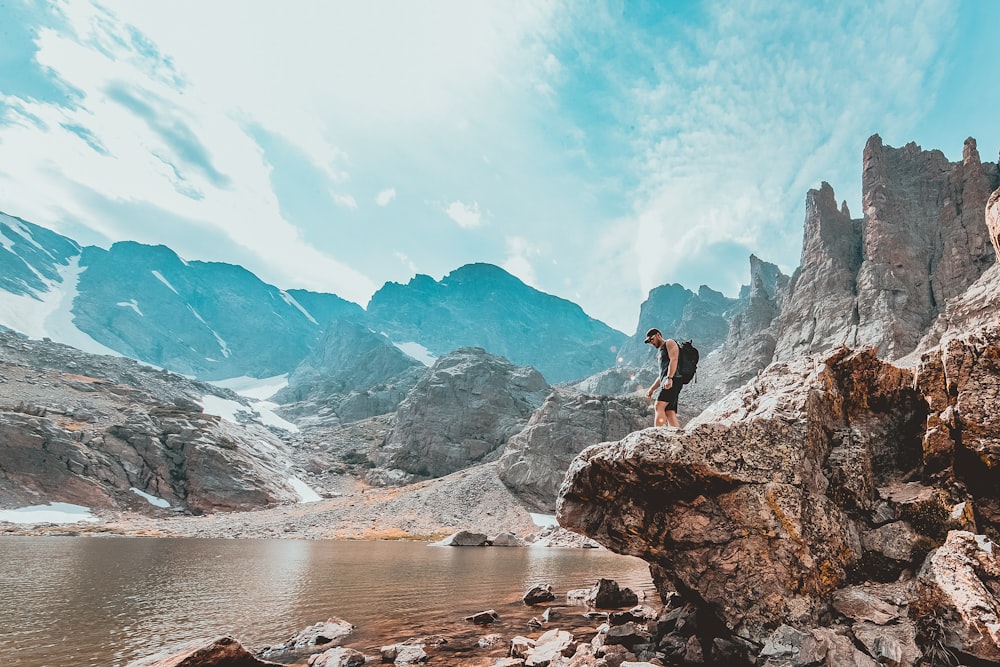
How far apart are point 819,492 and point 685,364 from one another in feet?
16.1

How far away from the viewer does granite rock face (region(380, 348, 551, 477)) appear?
157250 mm

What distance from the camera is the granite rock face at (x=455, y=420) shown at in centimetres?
15725

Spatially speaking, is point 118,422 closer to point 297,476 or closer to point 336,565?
point 297,476

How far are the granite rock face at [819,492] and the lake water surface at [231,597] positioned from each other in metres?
10.5

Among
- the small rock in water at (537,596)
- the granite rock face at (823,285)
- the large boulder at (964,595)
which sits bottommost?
the small rock in water at (537,596)

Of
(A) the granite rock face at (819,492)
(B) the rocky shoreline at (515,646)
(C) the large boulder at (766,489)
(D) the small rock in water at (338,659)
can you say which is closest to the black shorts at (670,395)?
(A) the granite rock face at (819,492)

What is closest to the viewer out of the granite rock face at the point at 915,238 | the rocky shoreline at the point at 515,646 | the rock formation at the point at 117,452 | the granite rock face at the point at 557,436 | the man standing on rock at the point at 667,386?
the rocky shoreline at the point at 515,646

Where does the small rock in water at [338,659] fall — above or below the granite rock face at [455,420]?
below

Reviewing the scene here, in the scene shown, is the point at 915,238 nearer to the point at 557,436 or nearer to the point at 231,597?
the point at 557,436

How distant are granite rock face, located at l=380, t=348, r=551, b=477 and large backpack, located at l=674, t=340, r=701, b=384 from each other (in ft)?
467

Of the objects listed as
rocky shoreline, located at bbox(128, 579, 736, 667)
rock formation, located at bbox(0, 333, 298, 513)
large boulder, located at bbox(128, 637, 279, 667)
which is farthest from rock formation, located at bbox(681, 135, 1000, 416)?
rock formation, located at bbox(0, 333, 298, 513)

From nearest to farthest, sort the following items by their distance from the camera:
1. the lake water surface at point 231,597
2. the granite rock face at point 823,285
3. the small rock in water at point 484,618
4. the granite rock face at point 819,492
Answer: the granite rock face at point 819,492, the lake water surface at point 231,597, the small rock in water at point 484,618, the granite rock face at point 823,285

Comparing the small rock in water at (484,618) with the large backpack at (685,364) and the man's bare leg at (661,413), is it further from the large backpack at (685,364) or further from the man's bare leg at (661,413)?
the large backpack at (685,364)

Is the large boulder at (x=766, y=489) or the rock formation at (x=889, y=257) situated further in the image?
the rock formation at (x=889, y=257)
